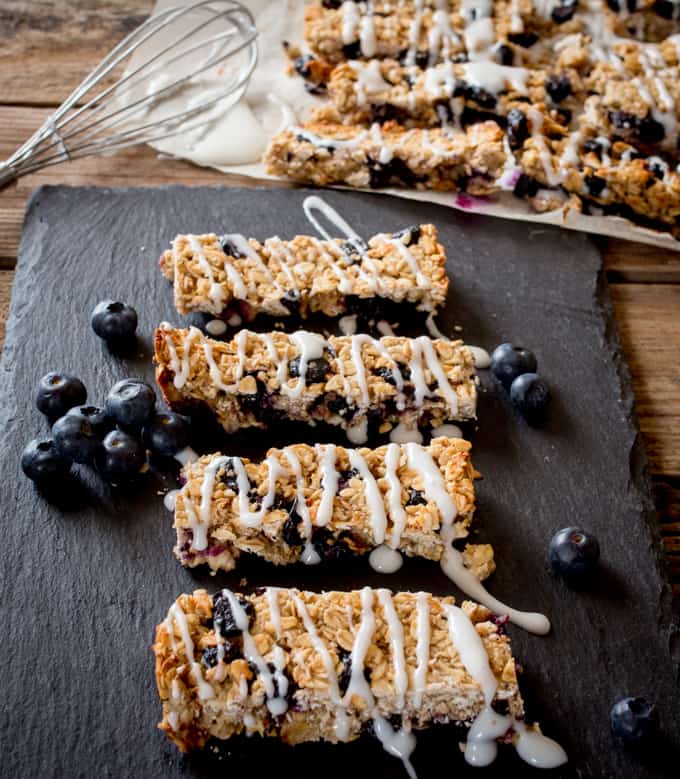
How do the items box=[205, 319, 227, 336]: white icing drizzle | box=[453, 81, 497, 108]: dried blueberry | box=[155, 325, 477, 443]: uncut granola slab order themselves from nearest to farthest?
1. box=[155, 325, 477, 443]: uncut granola slab
2. box=[205, 319, 227, 336]: white icing drizzle
3. box=[453, 81, 497, 108]: dried blueberry

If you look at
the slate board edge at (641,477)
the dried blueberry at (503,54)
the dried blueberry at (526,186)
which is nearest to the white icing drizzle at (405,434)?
the slate board edge at (641,477)

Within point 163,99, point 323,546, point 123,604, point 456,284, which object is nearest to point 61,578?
point 123,604

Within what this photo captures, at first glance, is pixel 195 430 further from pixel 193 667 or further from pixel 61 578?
pixel 193 667

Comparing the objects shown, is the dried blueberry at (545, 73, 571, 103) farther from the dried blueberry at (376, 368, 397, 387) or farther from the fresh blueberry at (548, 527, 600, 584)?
the fresh blueberry at (548, 527, 600, 584)

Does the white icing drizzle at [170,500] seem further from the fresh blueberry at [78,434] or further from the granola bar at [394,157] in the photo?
the granola bar at [394,157]

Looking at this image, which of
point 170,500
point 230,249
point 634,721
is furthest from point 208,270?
point 634,721

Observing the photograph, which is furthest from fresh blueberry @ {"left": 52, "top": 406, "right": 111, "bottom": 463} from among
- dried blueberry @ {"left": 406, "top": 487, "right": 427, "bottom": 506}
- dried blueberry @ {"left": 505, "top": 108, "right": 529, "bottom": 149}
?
dried blueberry @ {"left": 505, "top": 108, "right": 529, "bottom": 149}

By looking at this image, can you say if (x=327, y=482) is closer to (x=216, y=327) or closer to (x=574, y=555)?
(x=574, y=555)
